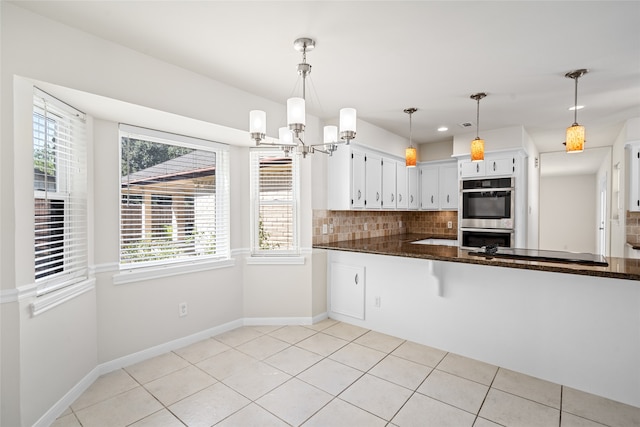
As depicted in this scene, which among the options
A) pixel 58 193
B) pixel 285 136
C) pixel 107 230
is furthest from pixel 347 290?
pixel 58 193

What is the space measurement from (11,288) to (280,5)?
2.24 m

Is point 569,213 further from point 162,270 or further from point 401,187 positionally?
point 162,270

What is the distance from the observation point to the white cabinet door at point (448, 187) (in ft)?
16.9

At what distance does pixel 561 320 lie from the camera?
245cm

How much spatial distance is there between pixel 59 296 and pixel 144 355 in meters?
1.05

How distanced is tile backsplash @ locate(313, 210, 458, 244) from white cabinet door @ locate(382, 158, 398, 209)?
386mm

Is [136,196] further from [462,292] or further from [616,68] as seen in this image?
[616,68]

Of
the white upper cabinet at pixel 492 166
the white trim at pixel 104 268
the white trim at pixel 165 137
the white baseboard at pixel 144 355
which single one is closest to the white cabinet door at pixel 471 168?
the white upper cabinet at pixel 492 166

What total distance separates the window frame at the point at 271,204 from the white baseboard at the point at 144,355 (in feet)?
2.30

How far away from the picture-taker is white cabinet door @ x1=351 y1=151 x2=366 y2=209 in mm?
3930

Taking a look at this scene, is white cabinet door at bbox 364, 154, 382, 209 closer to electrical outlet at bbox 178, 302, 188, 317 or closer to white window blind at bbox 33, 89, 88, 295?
electrical outlet at bbox 178, 302, 188, 317

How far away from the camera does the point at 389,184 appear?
4.68 m

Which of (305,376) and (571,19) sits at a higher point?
(571,19)

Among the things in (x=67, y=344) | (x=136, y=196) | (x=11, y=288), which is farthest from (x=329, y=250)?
(x=11, y=288)
